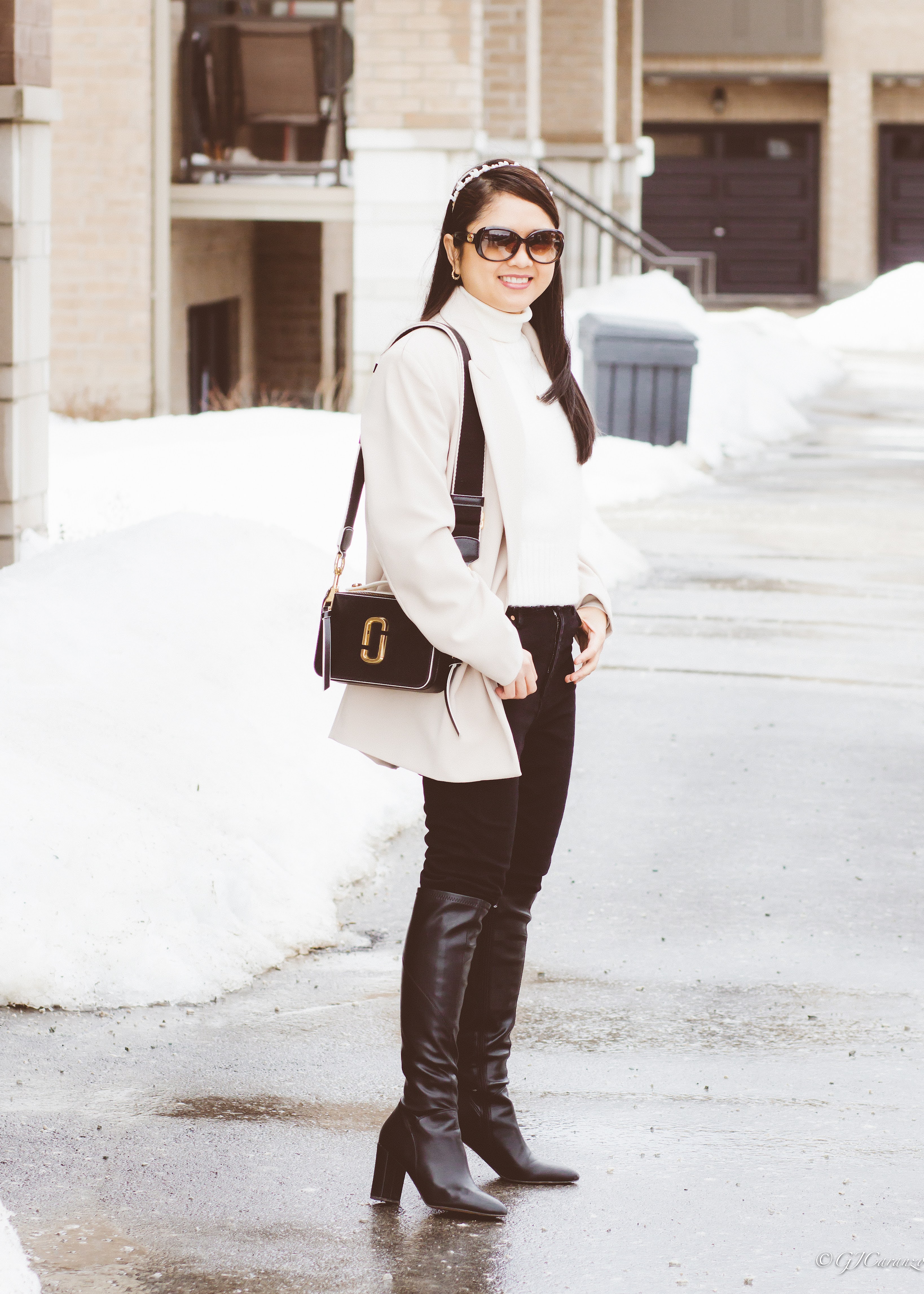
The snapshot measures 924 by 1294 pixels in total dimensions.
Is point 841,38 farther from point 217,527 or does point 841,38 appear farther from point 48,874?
point 48,874

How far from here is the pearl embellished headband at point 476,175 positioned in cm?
374

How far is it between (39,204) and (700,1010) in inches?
234

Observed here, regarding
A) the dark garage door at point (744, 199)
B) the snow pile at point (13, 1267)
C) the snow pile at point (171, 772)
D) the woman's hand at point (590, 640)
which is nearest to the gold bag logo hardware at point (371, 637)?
the woman's hand at point (590, 640)

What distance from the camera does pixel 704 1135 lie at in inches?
168

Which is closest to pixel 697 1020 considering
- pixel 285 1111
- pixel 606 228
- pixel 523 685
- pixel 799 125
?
pixel 285 1111

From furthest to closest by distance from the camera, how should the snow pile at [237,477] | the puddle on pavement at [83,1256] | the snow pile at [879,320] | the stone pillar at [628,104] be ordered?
1. the snow pile at [879,320]
2. the stone pillar at [628,104]
3. the snow pile at [237,477]
4. the puddle on pavement at [83,1256]

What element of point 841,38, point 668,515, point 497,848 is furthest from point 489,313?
point 841,38

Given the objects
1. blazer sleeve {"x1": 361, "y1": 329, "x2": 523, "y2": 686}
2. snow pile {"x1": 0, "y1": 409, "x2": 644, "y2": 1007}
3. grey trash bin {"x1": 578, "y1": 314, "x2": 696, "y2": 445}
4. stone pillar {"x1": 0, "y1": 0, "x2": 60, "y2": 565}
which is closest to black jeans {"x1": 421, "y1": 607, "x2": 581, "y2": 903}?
blazer sleeve {"x1": 361, "y1": 329, "x2": 523, "y2": 686}

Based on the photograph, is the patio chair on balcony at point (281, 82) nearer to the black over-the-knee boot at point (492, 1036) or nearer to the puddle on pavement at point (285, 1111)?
the puddle on pavement at point (285, 1111)

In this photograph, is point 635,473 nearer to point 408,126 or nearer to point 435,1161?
point 408,126

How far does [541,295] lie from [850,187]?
35472mm

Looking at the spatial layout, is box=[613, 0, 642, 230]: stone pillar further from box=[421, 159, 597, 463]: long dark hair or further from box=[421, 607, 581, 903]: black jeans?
box=[421, 607, 581, 903]: black jeans

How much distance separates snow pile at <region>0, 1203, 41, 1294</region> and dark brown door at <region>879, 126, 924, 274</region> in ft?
121

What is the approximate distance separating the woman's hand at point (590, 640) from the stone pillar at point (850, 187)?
116ft
